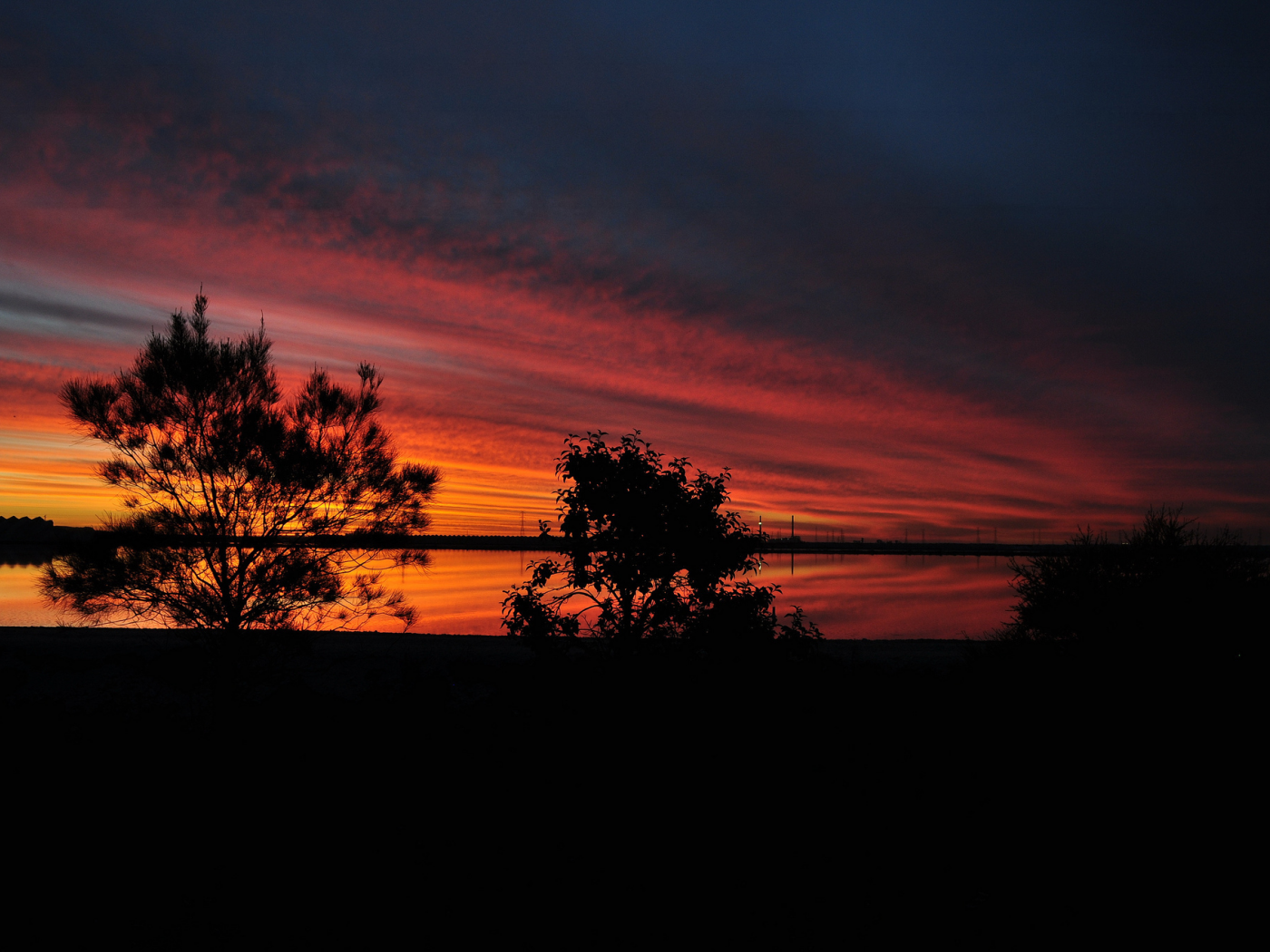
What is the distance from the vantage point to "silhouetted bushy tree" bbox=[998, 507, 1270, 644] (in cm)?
1521

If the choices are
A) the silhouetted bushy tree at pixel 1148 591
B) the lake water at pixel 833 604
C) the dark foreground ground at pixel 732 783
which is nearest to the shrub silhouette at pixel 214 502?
the dark foreground ground at pixel 732 783

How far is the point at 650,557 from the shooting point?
12.1 meters

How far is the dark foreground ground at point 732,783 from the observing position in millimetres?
7773

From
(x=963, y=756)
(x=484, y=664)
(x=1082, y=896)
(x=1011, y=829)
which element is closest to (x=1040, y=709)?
(x=963, y=756)

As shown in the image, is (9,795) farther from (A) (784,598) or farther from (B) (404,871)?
(A) (784,598)

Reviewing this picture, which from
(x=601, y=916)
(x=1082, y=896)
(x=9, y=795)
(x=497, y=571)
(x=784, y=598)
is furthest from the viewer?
(x=497, y=571)

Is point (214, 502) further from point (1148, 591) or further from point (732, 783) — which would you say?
point (1148, 591)

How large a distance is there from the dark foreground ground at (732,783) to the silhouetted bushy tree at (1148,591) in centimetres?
A: 114

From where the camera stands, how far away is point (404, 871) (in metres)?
7.99

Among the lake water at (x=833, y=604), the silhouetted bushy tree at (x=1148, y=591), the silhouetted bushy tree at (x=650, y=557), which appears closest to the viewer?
the silhouetted bushy tree at (x=650, y=557)

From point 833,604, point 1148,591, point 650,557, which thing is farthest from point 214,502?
point 833,604

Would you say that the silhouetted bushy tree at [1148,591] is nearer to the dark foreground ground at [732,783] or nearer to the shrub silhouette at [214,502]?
the dark foreground ground at [732,783]

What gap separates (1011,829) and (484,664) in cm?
1418

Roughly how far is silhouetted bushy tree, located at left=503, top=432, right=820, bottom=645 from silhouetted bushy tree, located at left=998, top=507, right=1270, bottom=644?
8820 mm
